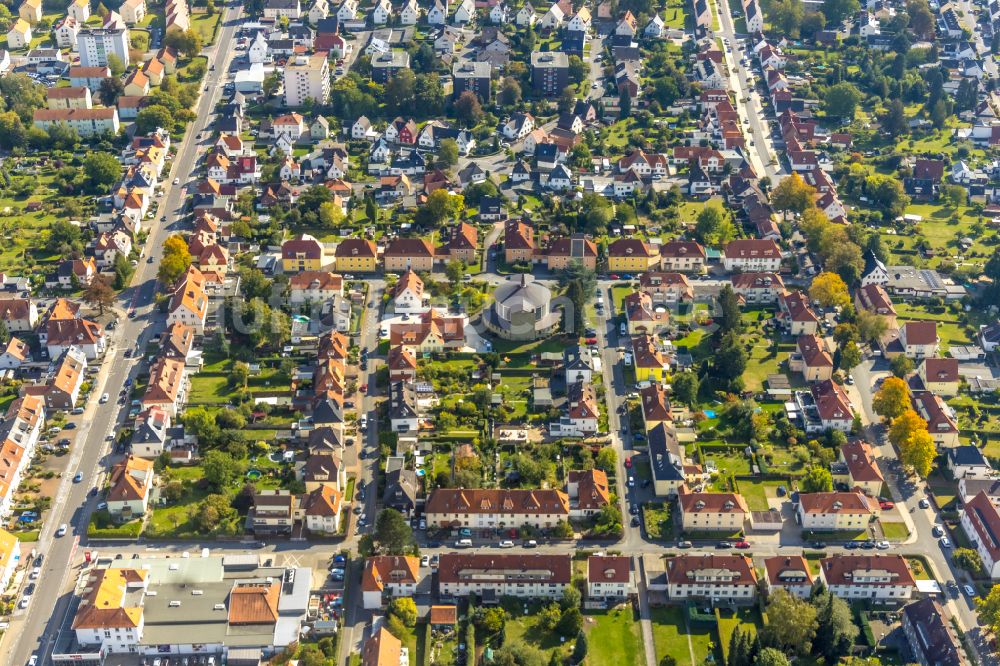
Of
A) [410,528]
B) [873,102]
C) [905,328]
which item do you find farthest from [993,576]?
[873,102]

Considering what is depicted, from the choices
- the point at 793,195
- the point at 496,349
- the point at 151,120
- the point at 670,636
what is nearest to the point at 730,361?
the point at 496,349

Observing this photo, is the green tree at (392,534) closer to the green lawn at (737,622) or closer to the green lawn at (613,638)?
the green lawn at (613,638)

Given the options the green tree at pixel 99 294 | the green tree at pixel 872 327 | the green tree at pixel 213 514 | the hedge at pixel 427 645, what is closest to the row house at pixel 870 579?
the hedge at pixel 427 645

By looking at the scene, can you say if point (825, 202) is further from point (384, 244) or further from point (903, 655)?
point (903, 655)

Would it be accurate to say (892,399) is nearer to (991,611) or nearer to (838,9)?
(991,611)

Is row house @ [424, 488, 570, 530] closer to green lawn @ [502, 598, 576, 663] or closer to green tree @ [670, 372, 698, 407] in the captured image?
green lawn @ [502, 598, 576, 663]

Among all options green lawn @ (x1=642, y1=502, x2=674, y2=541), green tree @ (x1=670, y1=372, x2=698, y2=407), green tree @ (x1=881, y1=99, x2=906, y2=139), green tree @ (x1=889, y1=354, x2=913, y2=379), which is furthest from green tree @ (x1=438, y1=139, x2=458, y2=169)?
green lawn @ (x1=642, y1=502, x2=674, y2=541)
